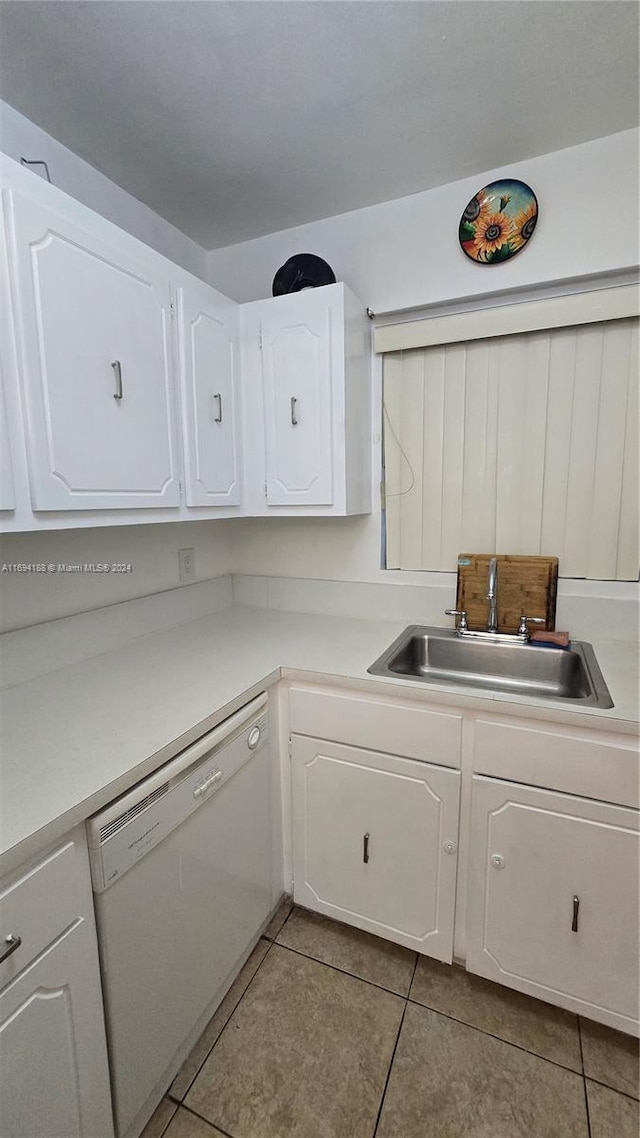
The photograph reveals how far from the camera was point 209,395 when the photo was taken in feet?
4.93

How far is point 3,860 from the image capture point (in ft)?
2.10

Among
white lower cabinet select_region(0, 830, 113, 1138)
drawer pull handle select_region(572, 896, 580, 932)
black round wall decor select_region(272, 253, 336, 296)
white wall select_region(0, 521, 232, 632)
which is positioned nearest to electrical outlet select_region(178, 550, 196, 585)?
white wall select_region(0, 521, 232, 632)

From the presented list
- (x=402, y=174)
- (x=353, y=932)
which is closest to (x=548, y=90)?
(x=402, y=174)

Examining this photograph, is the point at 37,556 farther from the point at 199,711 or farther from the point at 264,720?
the point at 264,720

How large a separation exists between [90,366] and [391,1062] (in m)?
1.83

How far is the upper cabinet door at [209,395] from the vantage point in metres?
1.40

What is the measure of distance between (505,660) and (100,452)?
4.51 ft

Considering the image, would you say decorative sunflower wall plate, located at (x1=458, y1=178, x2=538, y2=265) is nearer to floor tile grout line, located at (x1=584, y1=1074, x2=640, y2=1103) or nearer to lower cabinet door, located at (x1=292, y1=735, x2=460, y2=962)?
lower cabinet door, located at (x1=292, y1=735, x2=460, y2=962)

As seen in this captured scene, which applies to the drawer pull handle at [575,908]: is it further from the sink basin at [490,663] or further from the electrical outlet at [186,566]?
the electrical outlet at [186,566]

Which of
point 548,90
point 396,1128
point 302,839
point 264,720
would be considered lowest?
point 396,1128

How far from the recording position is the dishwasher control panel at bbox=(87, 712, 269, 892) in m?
0.81

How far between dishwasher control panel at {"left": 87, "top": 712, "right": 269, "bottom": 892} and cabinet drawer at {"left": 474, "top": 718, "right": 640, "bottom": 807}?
0.64 m

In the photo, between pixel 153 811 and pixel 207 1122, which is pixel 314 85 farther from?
pixel 207 1122

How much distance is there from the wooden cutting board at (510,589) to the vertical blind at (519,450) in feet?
0.21
